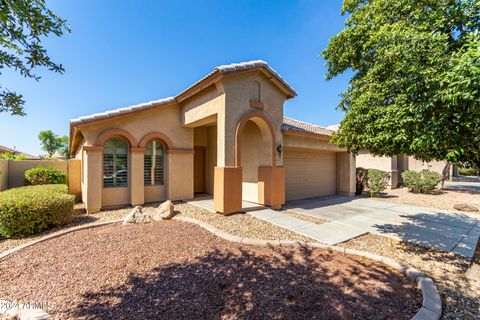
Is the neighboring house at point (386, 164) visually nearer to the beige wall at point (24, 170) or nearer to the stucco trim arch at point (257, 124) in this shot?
the stucco trim arch at point (257, 124)

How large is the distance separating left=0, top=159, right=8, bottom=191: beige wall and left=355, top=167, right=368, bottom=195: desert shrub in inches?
874

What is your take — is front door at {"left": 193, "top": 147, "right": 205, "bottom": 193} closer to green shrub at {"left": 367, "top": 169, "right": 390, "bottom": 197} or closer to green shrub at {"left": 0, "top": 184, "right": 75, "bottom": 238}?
green shrub at {"left": 0, "top": 184, "right": 75, "bottom": 238}

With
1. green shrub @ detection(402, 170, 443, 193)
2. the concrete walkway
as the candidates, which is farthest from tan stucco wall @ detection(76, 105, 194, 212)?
green shrub @ detection(402, 170, 443, 193)

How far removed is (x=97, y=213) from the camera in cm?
901

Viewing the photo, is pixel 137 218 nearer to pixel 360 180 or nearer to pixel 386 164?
pixel 360 180

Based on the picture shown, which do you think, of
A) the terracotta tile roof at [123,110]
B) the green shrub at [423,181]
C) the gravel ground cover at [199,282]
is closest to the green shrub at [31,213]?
the gravel ground cover at [199,282]

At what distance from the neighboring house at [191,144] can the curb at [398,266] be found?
2.11 metres

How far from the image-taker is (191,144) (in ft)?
38.7

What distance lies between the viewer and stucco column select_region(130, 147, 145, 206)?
1003cm

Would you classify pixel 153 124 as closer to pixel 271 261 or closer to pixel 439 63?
pixel 271 261

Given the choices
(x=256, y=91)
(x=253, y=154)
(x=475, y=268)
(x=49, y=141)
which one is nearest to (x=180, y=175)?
(x=253, y=154)

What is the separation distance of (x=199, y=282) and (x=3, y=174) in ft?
50.9

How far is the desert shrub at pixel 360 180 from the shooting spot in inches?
600

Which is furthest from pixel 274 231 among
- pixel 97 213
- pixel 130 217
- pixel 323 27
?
pixel 323 27
